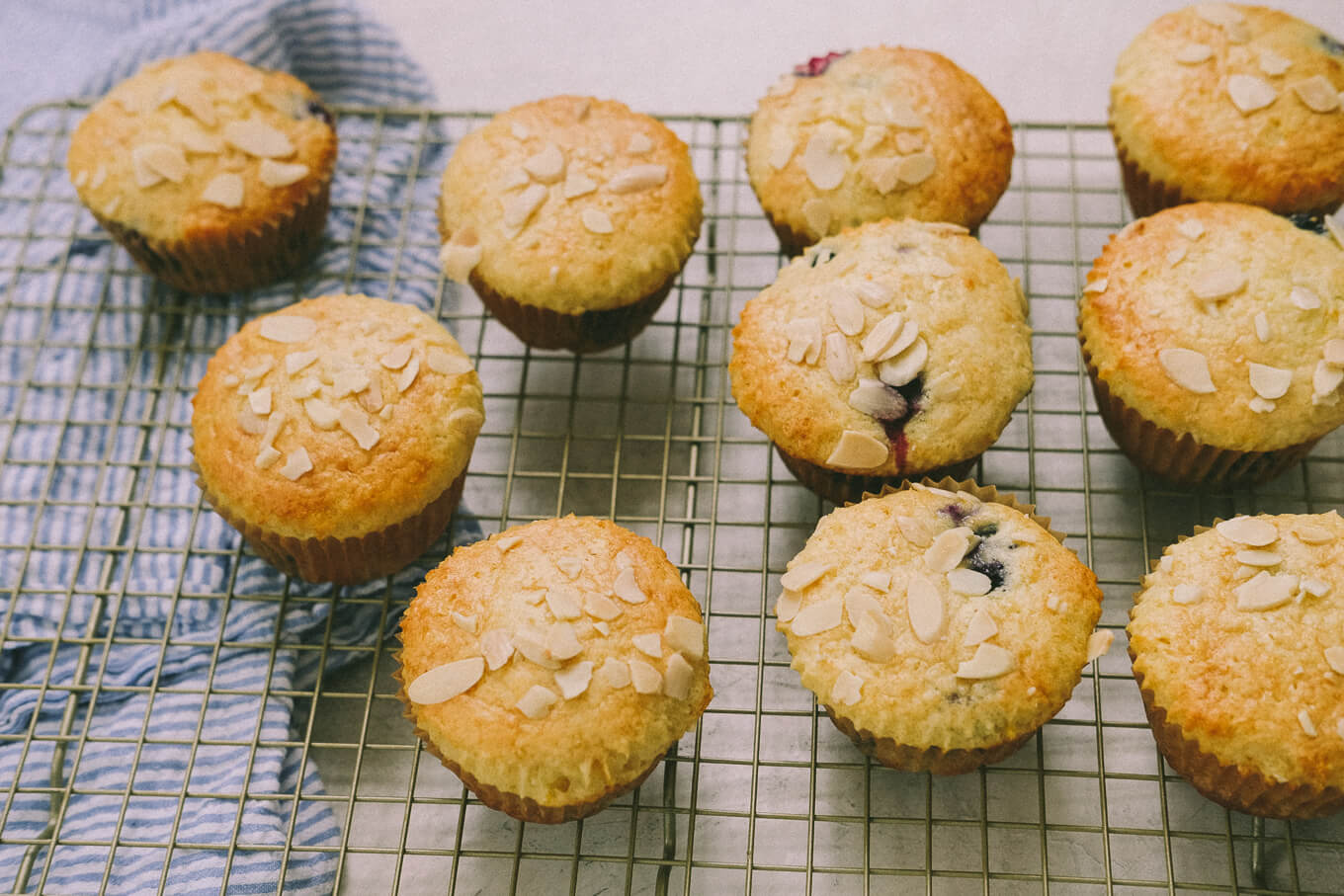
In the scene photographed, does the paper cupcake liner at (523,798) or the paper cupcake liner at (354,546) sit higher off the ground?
the paper cupcake liner at (354,546)

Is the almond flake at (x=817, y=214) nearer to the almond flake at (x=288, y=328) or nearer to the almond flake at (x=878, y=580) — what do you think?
the almond flake at (x=878, y=580)

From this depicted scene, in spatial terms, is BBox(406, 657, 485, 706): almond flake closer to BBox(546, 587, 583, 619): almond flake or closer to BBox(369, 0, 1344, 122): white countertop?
BBox(546, 587, 583, 619): almond flake

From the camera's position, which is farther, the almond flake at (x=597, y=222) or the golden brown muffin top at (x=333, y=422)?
the almond flake at (x=597, y=222)

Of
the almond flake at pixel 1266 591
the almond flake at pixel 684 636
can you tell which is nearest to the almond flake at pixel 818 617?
the almond flake at pixel 684 636

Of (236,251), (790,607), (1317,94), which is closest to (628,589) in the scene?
(790,607)

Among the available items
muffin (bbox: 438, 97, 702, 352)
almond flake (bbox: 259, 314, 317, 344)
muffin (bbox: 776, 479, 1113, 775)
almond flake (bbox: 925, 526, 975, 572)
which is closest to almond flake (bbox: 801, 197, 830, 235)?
muffin (bbox: 438, 97, 702, 352)

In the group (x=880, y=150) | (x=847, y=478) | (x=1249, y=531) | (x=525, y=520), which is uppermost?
(x=880, y=150)

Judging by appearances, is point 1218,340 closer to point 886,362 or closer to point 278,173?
point 886,362
